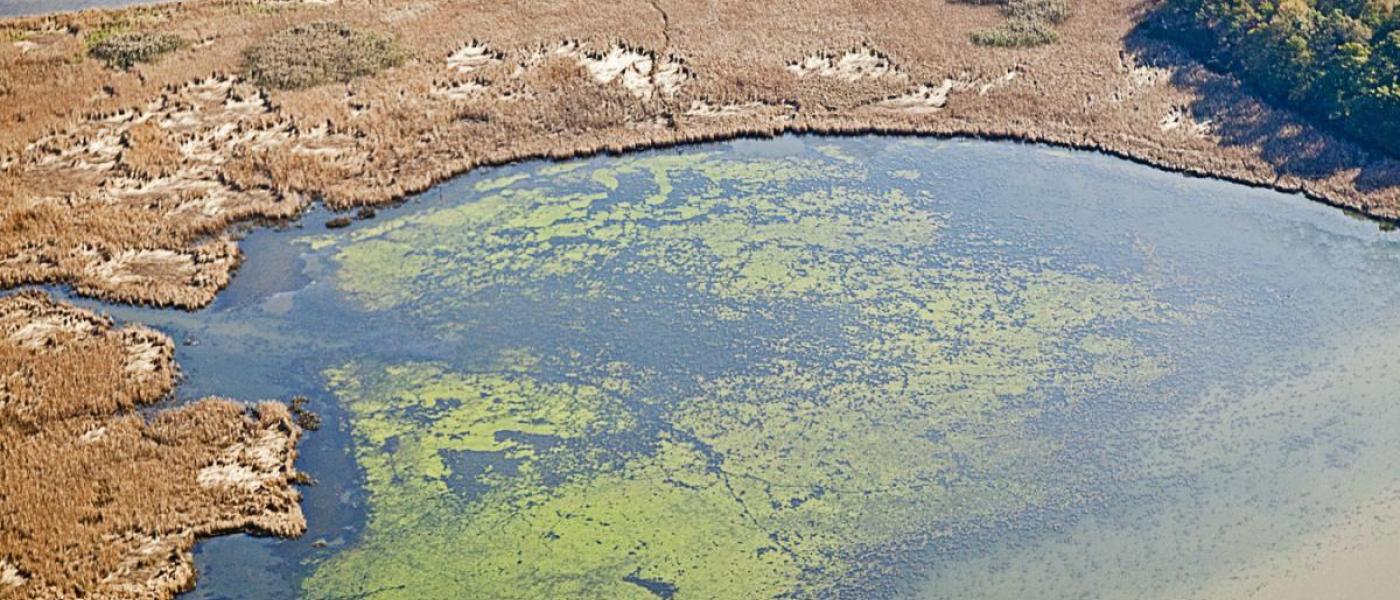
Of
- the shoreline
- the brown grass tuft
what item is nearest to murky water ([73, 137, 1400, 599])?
the shoreline

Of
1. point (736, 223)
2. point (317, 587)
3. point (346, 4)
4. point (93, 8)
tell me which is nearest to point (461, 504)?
point (317, 587)

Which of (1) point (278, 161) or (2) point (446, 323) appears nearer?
(2) point (446, 323)

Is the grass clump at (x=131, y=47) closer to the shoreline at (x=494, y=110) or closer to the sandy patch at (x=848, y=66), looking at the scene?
the shoreline at (x=494, y=110)

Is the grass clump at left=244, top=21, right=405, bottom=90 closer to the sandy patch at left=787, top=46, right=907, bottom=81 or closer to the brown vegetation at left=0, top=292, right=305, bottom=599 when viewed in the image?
the sandy patch at left=787, top=46, right=907, bottom=81

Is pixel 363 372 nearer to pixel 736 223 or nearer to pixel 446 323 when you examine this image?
pixel 446 323

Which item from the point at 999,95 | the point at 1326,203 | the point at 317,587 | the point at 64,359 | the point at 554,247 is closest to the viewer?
the point at 317,587

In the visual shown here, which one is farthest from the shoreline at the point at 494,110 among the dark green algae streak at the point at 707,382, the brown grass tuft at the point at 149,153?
the dark green algae streak at the point at 707,382
